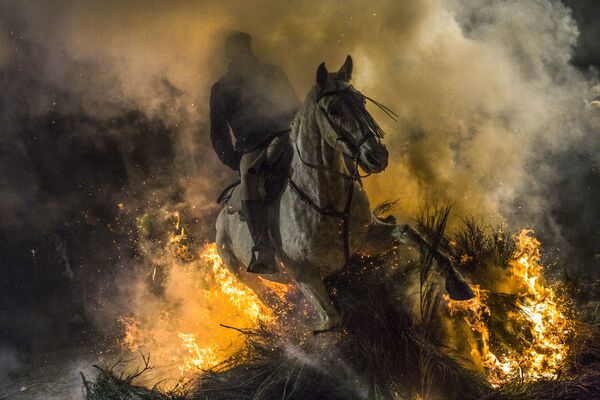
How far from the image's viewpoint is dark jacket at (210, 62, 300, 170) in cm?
523

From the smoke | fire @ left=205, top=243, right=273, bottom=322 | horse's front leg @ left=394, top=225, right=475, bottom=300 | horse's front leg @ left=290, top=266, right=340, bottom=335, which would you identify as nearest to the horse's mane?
horse's front leg @ left=290, top=266, right=340, bottom=335

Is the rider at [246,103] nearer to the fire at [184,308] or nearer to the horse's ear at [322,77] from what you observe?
the horse's ear at [322,77]

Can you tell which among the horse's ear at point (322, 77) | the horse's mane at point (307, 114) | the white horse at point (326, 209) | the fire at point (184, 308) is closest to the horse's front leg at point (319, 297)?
the white horse at point (326, 209)

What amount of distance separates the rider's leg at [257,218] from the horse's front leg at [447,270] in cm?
130

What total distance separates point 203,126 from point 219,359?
4.84 meters

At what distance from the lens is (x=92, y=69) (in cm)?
877

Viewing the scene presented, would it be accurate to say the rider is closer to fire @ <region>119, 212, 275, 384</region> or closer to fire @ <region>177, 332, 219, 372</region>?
fire @ <region>119, 212, 275, 384</region>

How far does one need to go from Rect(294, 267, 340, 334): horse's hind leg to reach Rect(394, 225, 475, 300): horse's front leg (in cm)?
89

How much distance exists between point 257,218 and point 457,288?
196 cm

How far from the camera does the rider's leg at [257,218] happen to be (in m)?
4.25

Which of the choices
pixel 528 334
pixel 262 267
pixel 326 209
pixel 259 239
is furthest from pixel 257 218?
pixel 528 334

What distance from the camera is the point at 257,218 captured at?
4312 mm

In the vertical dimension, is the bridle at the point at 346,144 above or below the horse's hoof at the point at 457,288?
above

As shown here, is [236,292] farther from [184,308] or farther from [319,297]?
[319,297]
